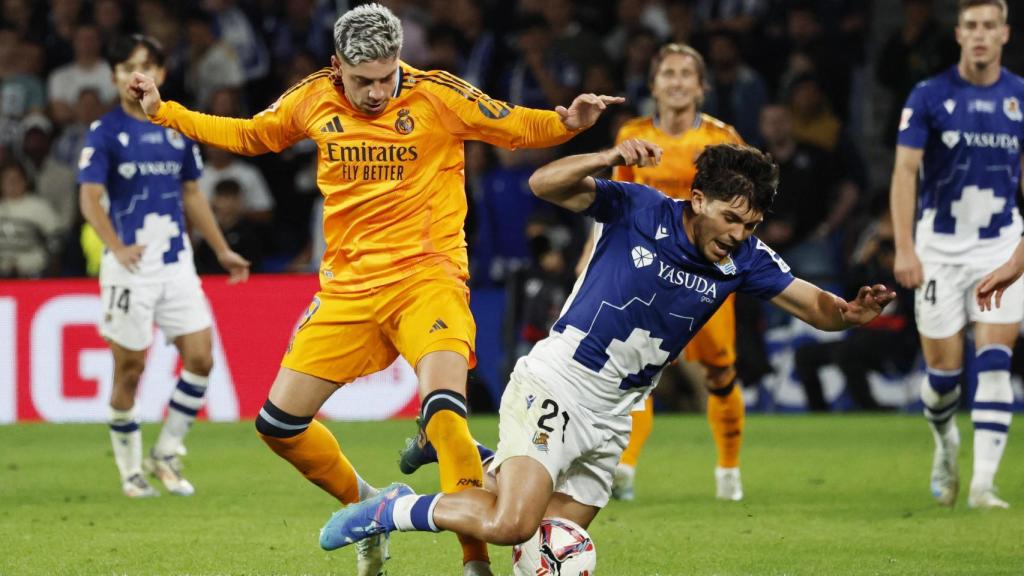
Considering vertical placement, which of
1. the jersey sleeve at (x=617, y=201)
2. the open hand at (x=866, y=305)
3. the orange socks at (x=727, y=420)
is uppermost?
the jersey sleeve at (x=617, y=201)

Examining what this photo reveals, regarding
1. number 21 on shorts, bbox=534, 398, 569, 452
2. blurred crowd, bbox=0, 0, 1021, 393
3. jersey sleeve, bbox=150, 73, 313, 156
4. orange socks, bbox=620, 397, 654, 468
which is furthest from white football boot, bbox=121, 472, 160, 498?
blurred crowd, bbox=0, 0, 1021, 393

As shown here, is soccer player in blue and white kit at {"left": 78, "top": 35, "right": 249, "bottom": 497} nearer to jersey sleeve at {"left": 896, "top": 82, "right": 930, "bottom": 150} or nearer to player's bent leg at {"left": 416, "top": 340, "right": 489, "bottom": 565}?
player's bent leg at {"left": 416, "top": 340, "right": 489, "bottom": 565}

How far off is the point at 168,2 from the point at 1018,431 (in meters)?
9.97

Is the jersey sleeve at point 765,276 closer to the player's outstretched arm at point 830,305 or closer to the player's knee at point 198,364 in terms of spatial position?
the player's outstretched arm at point 830,305

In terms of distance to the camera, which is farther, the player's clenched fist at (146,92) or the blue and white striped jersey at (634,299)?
the player's clenched fist at (146,92)

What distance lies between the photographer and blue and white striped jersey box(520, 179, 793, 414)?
599cm

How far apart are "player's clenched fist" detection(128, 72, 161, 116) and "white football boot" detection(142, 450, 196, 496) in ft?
10.3

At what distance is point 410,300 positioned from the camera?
6.58 meters

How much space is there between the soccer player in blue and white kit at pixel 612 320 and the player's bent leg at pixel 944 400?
263cm

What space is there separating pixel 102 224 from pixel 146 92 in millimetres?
2411

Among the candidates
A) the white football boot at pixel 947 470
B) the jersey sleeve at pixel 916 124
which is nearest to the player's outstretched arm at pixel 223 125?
the jersey sleeve at pixel 916 124

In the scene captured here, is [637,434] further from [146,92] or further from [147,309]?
[146,92]

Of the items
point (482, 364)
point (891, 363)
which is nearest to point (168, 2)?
point (482, 364)

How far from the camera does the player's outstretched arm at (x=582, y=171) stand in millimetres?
5547
